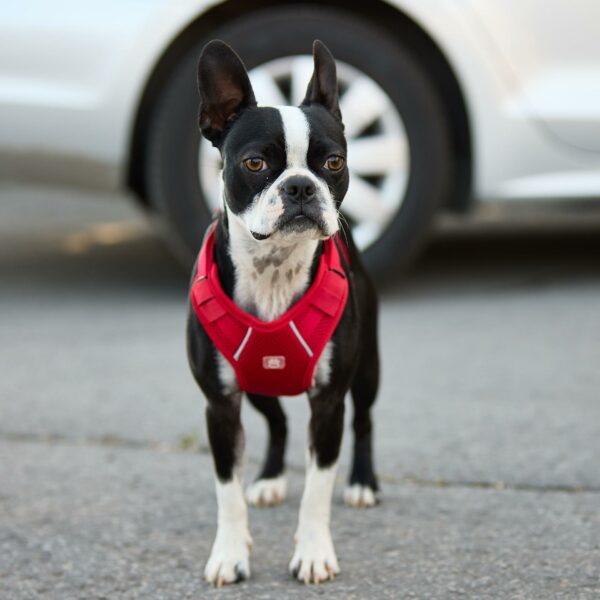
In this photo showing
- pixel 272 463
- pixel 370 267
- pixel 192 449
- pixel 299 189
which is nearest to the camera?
pixel 299 189

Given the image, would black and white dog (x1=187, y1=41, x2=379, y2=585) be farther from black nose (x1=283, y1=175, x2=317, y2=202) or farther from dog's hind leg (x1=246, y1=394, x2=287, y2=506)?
dog's hind leg (x1=246, y1=394, x2=287, y2=506)

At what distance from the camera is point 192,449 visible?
3.95 meters

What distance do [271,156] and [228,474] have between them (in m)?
0.83

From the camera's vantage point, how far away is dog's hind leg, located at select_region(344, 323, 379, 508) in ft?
11.2

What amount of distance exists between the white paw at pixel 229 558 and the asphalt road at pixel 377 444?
0.05 metres

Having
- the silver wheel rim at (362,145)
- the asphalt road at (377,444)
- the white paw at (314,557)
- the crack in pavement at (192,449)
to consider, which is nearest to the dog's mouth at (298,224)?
the white paw at (314,557)

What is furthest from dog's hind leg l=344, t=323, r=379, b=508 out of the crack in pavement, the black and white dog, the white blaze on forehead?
the white blaze on forehead

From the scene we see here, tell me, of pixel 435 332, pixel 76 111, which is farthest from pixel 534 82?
pixel 76 111

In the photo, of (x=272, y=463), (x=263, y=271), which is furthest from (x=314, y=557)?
(x=263, y=271)

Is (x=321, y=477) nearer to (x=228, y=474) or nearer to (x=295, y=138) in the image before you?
(x=228, y=474)

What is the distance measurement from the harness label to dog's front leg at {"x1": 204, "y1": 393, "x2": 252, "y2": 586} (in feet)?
0.47

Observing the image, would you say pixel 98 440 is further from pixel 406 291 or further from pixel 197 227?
pixel 406 291

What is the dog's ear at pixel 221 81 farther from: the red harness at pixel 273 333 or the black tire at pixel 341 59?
the black tire at pixel 341 59

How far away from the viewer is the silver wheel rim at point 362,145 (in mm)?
5238
